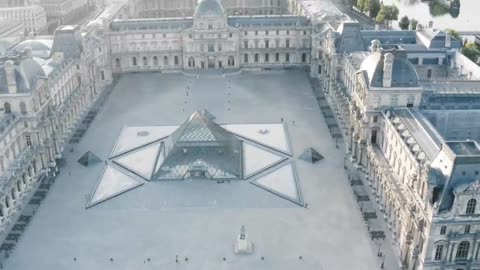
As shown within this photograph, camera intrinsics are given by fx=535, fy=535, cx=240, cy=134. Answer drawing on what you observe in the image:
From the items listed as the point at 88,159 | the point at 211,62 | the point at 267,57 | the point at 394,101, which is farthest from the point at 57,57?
the point at 394,101

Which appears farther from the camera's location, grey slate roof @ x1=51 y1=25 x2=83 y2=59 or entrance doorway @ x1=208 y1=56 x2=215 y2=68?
entrance doorway @ x1=208 y1=56 x2=215 y2=68

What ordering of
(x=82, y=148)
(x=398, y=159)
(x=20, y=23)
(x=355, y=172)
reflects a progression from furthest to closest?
(x=20, y=23) → (x=82, y=148) → (x=355, y=172) → (x=398, y=159)

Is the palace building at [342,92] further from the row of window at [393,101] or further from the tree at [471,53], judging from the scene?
the tree at [471,53]

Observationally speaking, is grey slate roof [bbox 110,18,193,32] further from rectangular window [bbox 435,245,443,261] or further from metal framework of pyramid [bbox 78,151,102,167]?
rectangular window [bbox 435,245,443,261]

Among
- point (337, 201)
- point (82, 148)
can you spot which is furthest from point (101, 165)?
point (337, 201)

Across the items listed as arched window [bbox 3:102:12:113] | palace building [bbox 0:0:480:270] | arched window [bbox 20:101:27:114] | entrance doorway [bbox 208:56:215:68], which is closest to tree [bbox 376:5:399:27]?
palace building [bbox 0:0:480:270]

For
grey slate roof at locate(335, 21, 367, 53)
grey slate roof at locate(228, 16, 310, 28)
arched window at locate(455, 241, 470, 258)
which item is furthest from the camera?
grey slate roof at locate(228, 16, 310, 28)

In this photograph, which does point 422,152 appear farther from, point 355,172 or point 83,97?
point 83,97
